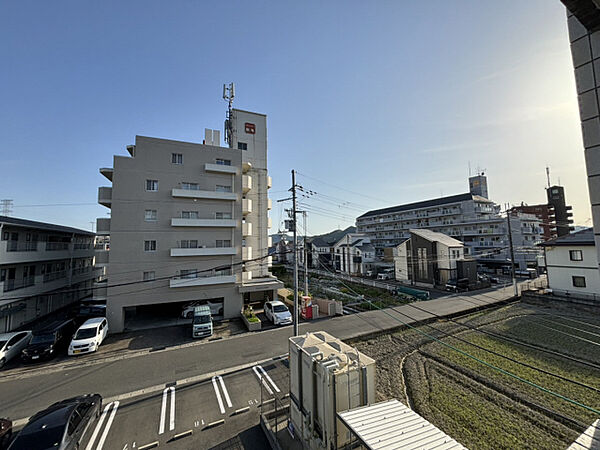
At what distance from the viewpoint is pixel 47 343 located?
13172mm

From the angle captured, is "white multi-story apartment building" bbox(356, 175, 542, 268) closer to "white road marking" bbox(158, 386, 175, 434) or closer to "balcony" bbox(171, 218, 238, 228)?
"balcony" bbox(171, 218, 238, 228)

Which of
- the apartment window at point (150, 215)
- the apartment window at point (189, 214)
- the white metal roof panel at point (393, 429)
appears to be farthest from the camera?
the apartment window at point (189, 214)

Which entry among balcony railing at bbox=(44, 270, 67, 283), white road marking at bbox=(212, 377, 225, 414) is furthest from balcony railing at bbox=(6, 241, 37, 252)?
white road marking at bbox=(212, 377, 225, 414)

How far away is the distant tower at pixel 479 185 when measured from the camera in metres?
52.3

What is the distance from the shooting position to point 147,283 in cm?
1755

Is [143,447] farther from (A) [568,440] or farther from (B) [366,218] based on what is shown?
(B) [366,218]

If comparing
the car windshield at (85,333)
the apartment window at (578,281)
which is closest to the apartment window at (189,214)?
the car windshield at (85,333)

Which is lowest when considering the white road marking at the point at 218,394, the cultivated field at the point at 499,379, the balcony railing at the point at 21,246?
the white road marking at the point at 218,394

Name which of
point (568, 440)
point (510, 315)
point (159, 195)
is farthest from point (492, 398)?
point (159, 195)

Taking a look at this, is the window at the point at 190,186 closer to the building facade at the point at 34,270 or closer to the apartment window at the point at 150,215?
the apartment window at the point at 150,215

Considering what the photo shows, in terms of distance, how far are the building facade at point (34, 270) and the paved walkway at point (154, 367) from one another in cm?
486

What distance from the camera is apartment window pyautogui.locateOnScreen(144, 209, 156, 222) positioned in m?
18.0

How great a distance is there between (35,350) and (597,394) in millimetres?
23713

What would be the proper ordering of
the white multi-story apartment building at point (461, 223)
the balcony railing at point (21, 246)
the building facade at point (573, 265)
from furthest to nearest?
the white multi-story apartment building at point (461, 223), the building facade at point (573, 265), the balcony railing at point (21, 246)
